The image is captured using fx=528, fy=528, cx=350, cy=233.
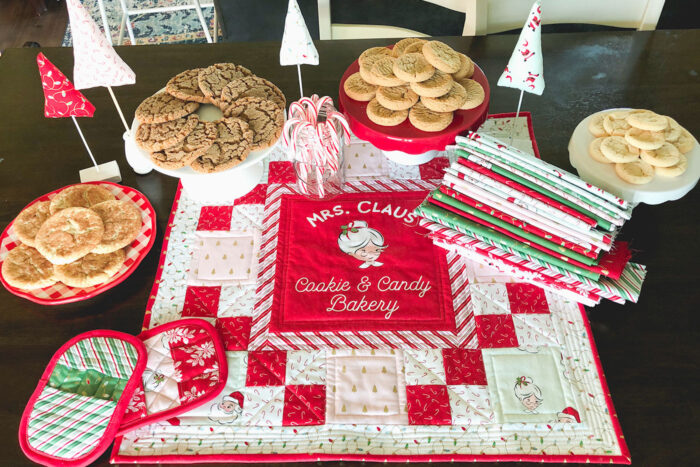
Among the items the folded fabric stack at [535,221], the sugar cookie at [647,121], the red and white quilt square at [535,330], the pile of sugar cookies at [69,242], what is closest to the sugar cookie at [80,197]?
the pile of sugar cookies at [69,242]

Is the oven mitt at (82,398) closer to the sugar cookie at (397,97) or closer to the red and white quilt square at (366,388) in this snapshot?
the red and white quilt square at (366,388)

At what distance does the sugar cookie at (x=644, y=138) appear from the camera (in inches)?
42.1

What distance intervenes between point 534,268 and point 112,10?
3.62 m

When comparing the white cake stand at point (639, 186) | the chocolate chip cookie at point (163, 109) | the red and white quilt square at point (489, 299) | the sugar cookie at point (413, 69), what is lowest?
the red and white quilt square at point (489, 299)

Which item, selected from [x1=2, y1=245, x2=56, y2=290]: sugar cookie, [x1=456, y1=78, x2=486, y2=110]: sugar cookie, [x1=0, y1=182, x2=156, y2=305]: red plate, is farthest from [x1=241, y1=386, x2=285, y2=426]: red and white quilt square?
[x1=456, y1=78, x2=486, y2=110]: sugar cookie

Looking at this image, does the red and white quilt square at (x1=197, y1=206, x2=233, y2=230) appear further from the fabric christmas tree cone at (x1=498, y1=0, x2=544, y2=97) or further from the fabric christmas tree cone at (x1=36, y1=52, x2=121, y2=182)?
the fabric christmas tree cone at (x1=498, y1=0, x2=544, y2=97)

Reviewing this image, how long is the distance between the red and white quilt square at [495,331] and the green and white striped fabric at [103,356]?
0.67 m

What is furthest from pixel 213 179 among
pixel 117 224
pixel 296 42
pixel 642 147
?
pixel 642 147

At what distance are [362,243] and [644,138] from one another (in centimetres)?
62

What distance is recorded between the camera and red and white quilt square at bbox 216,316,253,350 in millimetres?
1060

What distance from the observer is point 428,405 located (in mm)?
969

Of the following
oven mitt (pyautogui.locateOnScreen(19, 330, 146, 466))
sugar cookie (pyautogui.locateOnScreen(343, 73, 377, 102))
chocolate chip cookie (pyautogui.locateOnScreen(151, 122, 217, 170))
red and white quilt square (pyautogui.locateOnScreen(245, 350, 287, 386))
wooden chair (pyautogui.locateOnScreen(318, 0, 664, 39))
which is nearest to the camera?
oven mitt (pyautogui.locateOnScreen(19, 330, 146, 466))

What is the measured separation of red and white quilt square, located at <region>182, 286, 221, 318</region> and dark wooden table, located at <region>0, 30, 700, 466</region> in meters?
0.10

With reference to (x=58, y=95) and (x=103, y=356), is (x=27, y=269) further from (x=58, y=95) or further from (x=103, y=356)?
(x=58, y=95)
